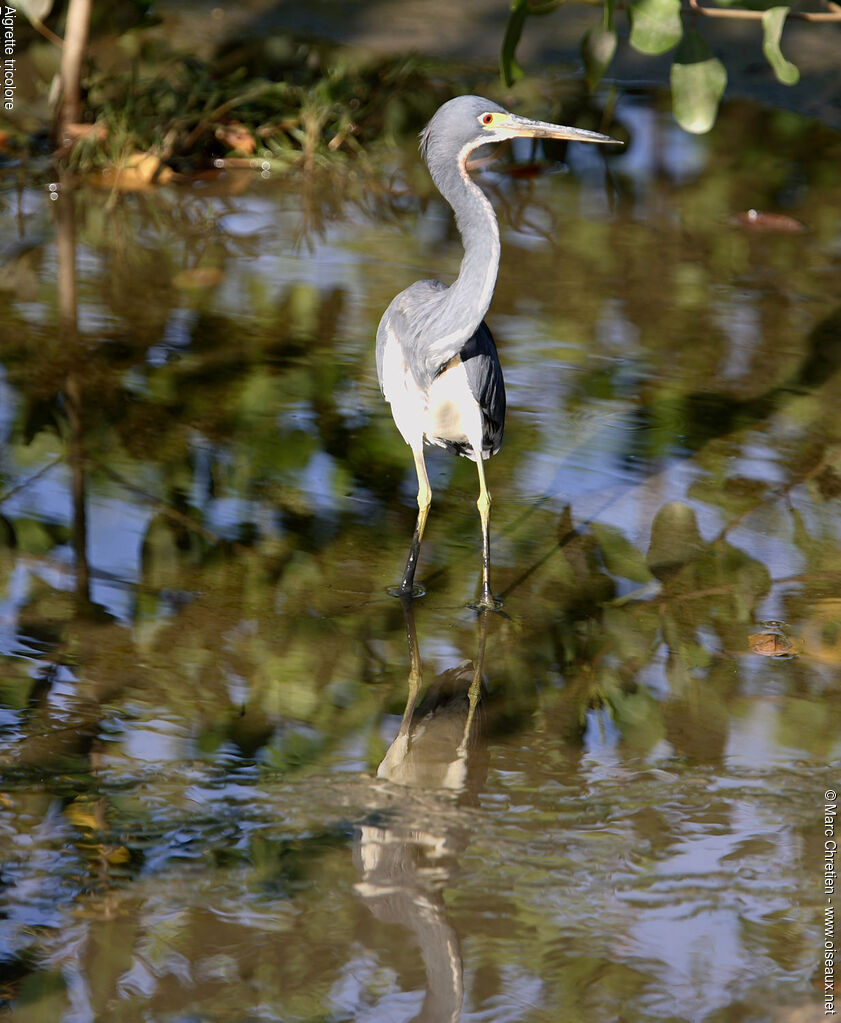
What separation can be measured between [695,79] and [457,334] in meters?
0.91

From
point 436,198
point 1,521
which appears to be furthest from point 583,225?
point 1,521

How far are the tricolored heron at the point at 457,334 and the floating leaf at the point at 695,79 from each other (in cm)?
22

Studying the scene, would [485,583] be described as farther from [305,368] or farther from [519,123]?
[305,368]

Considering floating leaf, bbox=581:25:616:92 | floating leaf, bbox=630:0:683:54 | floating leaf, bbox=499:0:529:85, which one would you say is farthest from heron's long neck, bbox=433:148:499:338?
floating leaf, bbox=630:0:683:54

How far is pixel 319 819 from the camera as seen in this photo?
9.39 feet

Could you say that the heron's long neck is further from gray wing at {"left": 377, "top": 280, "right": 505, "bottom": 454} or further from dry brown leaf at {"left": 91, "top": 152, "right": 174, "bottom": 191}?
dry brown leaf at {"left": 91, "top": 152, "right": 174, "bottom": 191}

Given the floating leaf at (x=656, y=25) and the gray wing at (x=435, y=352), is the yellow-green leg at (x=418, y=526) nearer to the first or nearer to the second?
the gray wing at (x=435, y=352)

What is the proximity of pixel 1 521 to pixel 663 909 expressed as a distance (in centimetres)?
243

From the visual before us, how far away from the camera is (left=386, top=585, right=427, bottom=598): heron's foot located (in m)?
3.82

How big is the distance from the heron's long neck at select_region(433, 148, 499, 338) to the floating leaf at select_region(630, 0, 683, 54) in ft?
1.84

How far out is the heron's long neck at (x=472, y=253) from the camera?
11.3 feet

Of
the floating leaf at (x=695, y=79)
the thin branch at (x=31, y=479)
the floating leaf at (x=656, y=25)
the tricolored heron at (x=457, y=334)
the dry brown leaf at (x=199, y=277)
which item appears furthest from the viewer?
the dry brown leaf at (x=199, y=277)

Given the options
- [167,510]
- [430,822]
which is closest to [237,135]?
[167,510]

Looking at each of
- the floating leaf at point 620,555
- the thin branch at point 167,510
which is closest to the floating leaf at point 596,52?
the floating leaf at point 620,555
